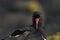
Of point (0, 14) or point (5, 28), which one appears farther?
point (0, 14)

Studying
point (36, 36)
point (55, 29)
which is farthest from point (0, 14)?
point (36, 36)

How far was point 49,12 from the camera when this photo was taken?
38.4ft

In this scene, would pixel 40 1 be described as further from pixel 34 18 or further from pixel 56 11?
pixel 34 18

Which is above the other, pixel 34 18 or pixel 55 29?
pixel 34 18

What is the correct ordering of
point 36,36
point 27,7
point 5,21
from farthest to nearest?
point 27,7 < point 5,21 < point 36,36

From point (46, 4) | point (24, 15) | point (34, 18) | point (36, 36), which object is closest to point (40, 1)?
point (46, 4)

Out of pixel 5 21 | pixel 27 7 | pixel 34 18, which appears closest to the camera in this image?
pixel 34 18

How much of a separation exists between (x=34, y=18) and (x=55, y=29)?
2599 mm

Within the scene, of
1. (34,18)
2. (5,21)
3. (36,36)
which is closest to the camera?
(36,36)

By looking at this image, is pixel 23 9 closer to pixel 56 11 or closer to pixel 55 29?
pixel 56 11

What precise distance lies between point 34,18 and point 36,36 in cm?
88

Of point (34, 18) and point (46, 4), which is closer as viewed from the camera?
point (34, 18)

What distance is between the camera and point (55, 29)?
32.4 feet

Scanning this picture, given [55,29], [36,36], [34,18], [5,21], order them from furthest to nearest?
[5,21]
[55,29]
[34,18]
[36,36]
